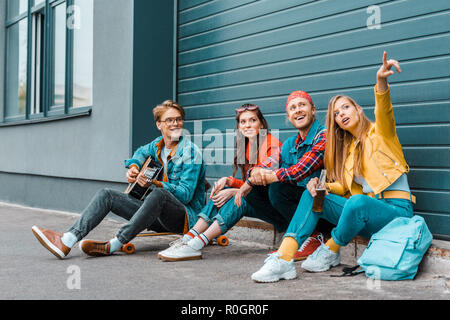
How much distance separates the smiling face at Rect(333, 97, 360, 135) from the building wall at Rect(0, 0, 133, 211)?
3.33m

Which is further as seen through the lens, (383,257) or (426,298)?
(383,257)

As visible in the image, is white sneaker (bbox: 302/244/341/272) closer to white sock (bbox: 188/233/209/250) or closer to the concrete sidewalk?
the concrete sidewalk

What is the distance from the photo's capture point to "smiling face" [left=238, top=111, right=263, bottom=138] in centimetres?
421

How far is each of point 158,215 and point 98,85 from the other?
134 inches

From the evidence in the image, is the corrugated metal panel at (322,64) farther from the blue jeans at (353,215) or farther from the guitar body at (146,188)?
the guitar body at (146,188)

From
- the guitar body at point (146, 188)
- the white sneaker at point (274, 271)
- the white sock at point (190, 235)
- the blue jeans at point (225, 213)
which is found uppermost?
the guitar body at point (146, 188)

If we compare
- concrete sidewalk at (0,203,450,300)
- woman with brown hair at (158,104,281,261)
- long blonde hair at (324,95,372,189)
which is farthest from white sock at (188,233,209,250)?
long blonde hair at (324,95,372,189)

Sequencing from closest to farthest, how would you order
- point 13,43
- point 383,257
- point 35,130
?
point 383,257, point 35,130, point 13,43

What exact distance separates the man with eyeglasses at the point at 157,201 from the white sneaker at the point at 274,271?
3.82ft

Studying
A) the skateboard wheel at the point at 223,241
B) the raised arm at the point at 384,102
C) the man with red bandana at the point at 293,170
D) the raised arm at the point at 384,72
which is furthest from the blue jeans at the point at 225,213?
the raised arm at the point at 384,72

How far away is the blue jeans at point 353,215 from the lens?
10.9 ft

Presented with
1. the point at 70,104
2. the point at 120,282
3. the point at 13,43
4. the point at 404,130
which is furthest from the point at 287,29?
the point at 13,43

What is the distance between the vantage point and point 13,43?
33.7 feet

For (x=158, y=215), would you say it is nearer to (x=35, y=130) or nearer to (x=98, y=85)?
(x=98, y=85)
